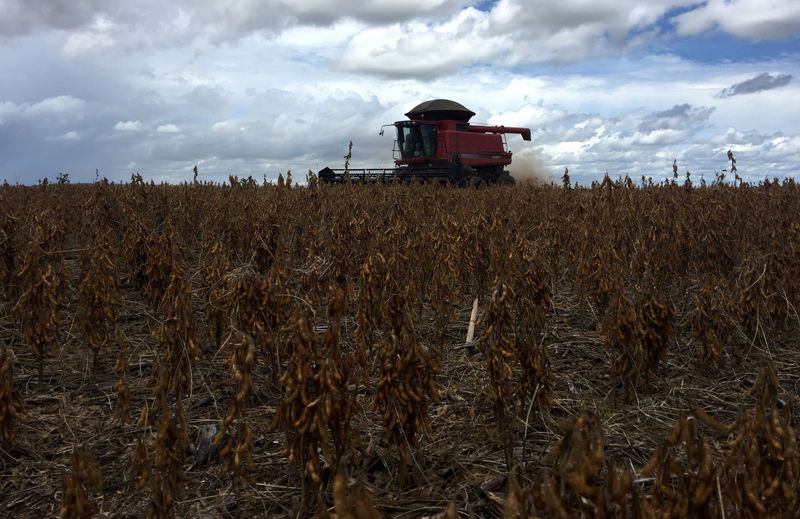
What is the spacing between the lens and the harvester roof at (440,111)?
98.3 feet

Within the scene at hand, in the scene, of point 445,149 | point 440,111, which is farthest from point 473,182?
A: point 440,111

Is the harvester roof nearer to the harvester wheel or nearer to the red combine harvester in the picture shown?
the red combine harvester

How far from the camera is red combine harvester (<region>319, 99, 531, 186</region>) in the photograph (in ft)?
81.0

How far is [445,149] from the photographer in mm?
27188

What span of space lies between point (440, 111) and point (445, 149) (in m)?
3.58

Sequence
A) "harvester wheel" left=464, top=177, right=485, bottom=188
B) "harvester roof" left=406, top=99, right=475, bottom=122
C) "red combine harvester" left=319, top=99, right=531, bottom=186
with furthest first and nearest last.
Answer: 1. "harvester roof" left=406, top=99, right=475, bottom=122
2. "red combine harvester" left=319, top=99, right=531, bottom=186
3. "harvester wheel" left=464, top=177, right=485, bottom=188

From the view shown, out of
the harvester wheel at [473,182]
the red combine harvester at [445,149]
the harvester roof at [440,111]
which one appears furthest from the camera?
the harvester roof at [440,111]

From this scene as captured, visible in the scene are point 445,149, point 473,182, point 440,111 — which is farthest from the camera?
point 440,111

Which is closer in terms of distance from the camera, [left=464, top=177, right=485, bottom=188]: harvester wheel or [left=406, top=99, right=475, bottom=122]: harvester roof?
[left=464, top=177, right=485, bottom=188]: harvester wheel

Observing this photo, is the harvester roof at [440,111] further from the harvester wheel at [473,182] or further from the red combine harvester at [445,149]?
the harvester wheel at [473,182]

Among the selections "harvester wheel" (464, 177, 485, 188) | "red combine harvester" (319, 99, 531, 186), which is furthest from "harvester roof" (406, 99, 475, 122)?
"harvester wheel" (464, 177, 485, 188)

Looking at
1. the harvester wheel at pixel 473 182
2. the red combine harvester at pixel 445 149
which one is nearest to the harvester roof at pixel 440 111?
the red combine harvester at pixel 445 149

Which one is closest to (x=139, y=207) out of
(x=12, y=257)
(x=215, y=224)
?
(x=215, y=224)

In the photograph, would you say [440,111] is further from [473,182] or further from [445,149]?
[473,182]
